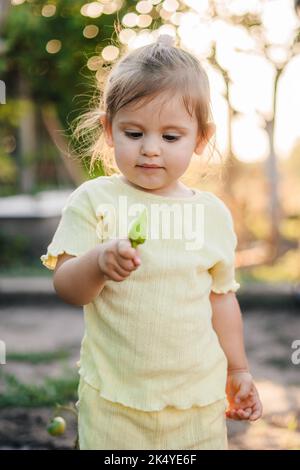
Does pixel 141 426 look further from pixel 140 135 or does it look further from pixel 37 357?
pixel 37 357

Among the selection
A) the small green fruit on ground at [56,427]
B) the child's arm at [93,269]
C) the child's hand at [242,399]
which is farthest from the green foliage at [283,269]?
the child's arm at [93,269]

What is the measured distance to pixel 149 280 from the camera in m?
1.48

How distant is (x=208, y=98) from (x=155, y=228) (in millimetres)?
320

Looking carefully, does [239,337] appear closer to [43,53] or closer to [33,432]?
[33,432]

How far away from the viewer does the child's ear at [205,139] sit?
5.24 feet

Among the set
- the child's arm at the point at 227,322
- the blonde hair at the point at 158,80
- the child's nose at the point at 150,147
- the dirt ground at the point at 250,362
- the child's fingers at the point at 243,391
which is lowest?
the dirt ground at the point at 250,362

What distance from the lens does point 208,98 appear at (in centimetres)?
156

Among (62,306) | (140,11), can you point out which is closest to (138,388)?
(62,306)

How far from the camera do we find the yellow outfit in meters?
1.48

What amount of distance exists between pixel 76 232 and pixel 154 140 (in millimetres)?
264

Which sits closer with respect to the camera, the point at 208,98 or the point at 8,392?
the point at 208,98

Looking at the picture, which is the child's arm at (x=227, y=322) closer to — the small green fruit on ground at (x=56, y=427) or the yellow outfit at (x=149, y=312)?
the yellow outfit at (x=149, y=312)

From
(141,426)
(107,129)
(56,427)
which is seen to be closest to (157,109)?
(107,129)

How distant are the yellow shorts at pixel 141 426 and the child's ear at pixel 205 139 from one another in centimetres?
59
